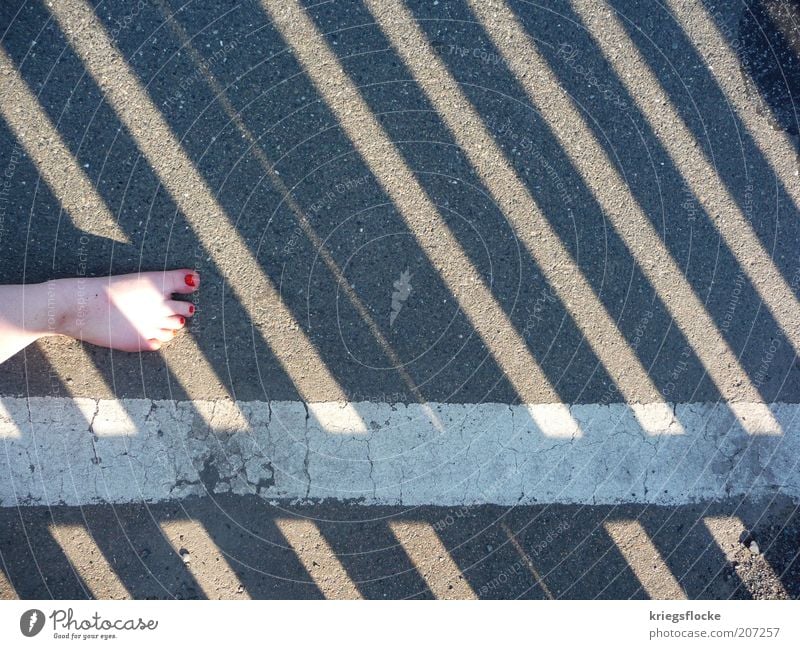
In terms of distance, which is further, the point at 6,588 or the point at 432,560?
the point at 432,560

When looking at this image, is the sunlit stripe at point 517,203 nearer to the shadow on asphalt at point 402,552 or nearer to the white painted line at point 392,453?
the white painted line at point 392,453

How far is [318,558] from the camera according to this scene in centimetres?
249

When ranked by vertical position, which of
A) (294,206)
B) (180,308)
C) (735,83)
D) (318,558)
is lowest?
(318,558)

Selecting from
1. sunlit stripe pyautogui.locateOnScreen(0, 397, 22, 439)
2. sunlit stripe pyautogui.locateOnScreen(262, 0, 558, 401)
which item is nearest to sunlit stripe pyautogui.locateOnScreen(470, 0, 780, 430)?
sunlit stripe pyautogui.locateOnScreen(262, 0, 558, 401)

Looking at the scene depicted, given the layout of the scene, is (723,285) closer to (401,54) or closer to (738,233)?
A: (738,233)

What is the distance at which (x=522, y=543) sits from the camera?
2541mm

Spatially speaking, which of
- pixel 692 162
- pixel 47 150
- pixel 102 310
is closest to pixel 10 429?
pixel 102 310

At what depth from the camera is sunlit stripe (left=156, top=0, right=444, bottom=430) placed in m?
2.39

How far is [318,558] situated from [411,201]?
63.5 inches

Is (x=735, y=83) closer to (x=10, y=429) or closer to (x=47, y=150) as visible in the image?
(x=47, y=150)

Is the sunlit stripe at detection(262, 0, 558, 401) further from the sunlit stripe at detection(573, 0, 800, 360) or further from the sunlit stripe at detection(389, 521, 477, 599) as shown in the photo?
the sunlit stripe at detection(573, 0, 800, 360)

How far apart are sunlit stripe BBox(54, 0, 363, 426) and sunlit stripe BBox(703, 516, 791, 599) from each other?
1.71m

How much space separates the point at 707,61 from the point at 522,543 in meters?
2.30
